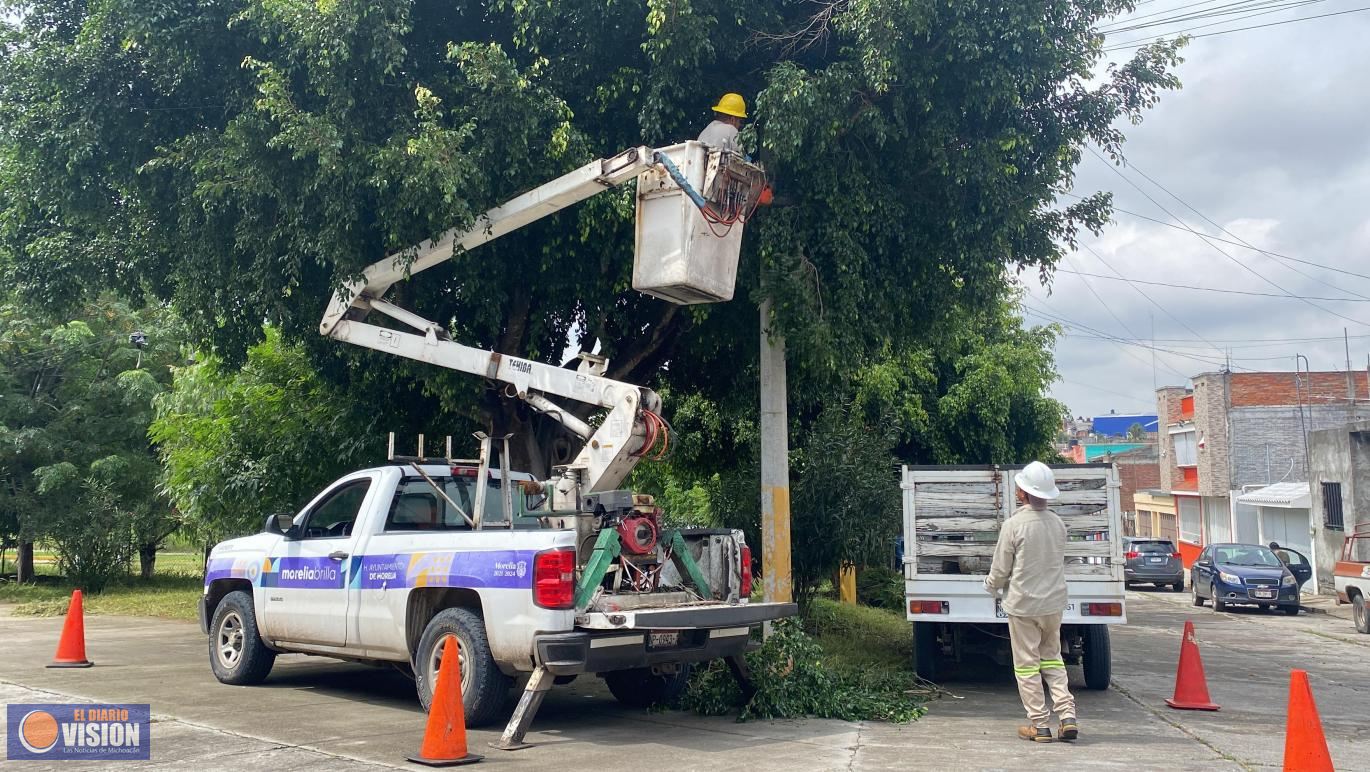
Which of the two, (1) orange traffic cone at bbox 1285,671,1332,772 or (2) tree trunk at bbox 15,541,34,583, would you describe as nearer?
(1) orange traffic cone at bbox 1285,671,1332,772

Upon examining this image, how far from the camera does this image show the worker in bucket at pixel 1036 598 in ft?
26.7

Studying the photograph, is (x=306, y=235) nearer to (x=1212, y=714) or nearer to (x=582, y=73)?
(x=582, y=73)

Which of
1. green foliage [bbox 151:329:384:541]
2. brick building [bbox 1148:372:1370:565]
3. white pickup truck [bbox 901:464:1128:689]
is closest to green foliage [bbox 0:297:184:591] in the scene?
green foliage [bbox 151:329:384:541]

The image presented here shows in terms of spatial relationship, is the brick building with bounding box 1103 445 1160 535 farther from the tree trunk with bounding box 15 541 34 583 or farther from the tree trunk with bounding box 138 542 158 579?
the tree trunk with bounding box 15 541 34 583

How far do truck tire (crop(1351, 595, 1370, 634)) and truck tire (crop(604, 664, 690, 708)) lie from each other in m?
15.6

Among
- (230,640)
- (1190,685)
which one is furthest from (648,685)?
(1190,685)

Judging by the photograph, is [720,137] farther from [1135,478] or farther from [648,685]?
[1135,478]

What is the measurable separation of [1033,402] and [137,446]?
61.1ft

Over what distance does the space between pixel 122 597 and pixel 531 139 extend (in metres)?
15.4

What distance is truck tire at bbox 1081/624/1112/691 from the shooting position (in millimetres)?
10922

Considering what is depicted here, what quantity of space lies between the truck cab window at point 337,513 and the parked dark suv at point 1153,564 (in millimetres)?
28596

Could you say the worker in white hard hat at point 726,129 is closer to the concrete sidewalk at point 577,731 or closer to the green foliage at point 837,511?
the concrete sidewalk at point 577,731

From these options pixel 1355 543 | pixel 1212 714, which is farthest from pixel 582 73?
pixel 1355 543

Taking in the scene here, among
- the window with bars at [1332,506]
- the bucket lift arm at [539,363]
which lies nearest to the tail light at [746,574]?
the bucket lift arm at [539,363]
